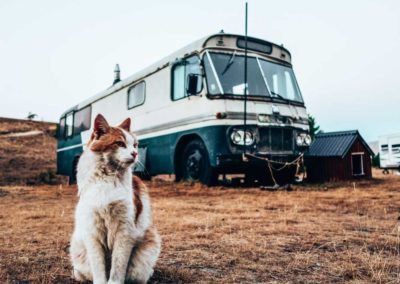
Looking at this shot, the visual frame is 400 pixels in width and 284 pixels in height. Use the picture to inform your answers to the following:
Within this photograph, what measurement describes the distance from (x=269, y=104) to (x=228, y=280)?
5786 mm

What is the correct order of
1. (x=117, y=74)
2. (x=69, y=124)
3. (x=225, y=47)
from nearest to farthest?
(x=225, y=47), (x=117, y=74), (x=69, y=124)

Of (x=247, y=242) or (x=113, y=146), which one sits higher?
(x=113, y=146)

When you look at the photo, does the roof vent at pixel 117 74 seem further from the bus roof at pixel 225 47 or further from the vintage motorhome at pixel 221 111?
the vintage motorhome at pixel 221 111

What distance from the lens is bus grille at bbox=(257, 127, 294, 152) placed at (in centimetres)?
755

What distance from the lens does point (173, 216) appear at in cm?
483

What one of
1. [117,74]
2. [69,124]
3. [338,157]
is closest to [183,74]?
[117,74]

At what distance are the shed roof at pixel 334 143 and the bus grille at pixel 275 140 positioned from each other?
5.10 meters

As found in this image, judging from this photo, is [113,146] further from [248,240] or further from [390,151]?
[390,151]

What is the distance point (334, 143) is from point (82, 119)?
877 cm

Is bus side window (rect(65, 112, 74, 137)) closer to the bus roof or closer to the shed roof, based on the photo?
the bus roof

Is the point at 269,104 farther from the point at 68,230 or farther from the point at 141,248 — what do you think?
the point at 141,248

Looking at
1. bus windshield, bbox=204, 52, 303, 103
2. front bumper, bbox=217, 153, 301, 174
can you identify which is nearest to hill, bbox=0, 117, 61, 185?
Result: front bumper, bbox=217, 153, 301, 174

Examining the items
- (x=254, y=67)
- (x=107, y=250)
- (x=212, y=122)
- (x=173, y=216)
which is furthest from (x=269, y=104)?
(x=107, y=250)

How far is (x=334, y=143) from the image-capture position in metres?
13.3
